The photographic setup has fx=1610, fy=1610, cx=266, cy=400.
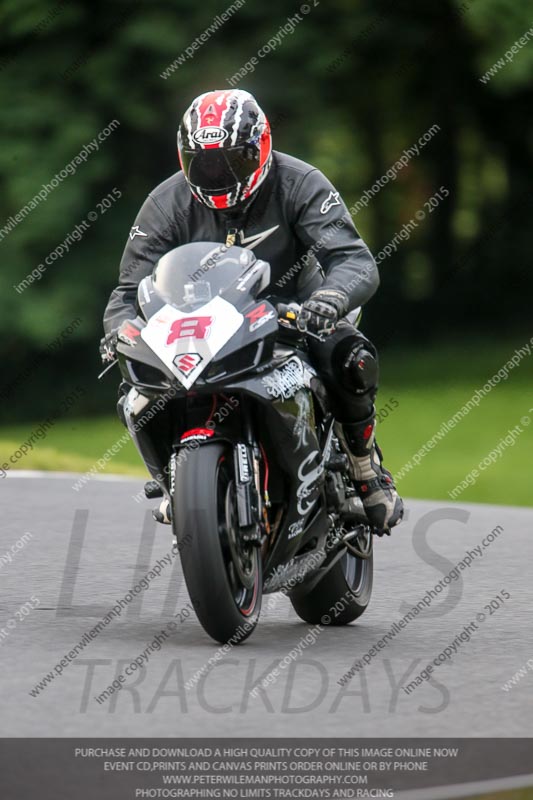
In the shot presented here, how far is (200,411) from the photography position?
5.55 m

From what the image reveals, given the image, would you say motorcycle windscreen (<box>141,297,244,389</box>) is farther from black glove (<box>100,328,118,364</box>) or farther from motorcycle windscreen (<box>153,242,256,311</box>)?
black glove (<box>100,328,118,364</box>)

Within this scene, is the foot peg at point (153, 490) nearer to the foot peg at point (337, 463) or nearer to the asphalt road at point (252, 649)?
the asphalt road at point (252, 649)

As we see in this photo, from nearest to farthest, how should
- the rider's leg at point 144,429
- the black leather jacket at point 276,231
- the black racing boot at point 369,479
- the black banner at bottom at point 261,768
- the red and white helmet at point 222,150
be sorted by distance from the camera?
the black banner at bottom at point 261,768
the rider's leg at point 144,429
the red and white helmet at point 222,150
the black leather jacket at point 276,231
the black racing boot at point 369,479

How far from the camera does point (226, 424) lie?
18.3 feet

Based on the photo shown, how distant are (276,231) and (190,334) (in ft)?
2.77

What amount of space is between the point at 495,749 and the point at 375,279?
2.31m

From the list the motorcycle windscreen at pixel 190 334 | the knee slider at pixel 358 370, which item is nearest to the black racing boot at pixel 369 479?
the knee slider at pixel 358 370

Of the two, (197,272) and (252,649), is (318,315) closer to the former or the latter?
(197,272)

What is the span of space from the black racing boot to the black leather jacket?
595 mm

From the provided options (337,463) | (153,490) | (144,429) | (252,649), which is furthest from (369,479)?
(144,429)

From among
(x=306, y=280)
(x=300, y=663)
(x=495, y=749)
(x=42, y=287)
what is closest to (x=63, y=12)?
(x=42, y=287)

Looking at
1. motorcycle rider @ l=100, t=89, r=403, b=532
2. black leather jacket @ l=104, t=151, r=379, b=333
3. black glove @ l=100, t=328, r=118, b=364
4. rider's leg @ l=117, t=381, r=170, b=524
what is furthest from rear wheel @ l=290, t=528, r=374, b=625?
black glove @ l=100, t=328, r=118, b=364

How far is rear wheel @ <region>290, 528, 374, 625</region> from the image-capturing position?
6398 mm

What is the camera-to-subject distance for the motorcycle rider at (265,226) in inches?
231
